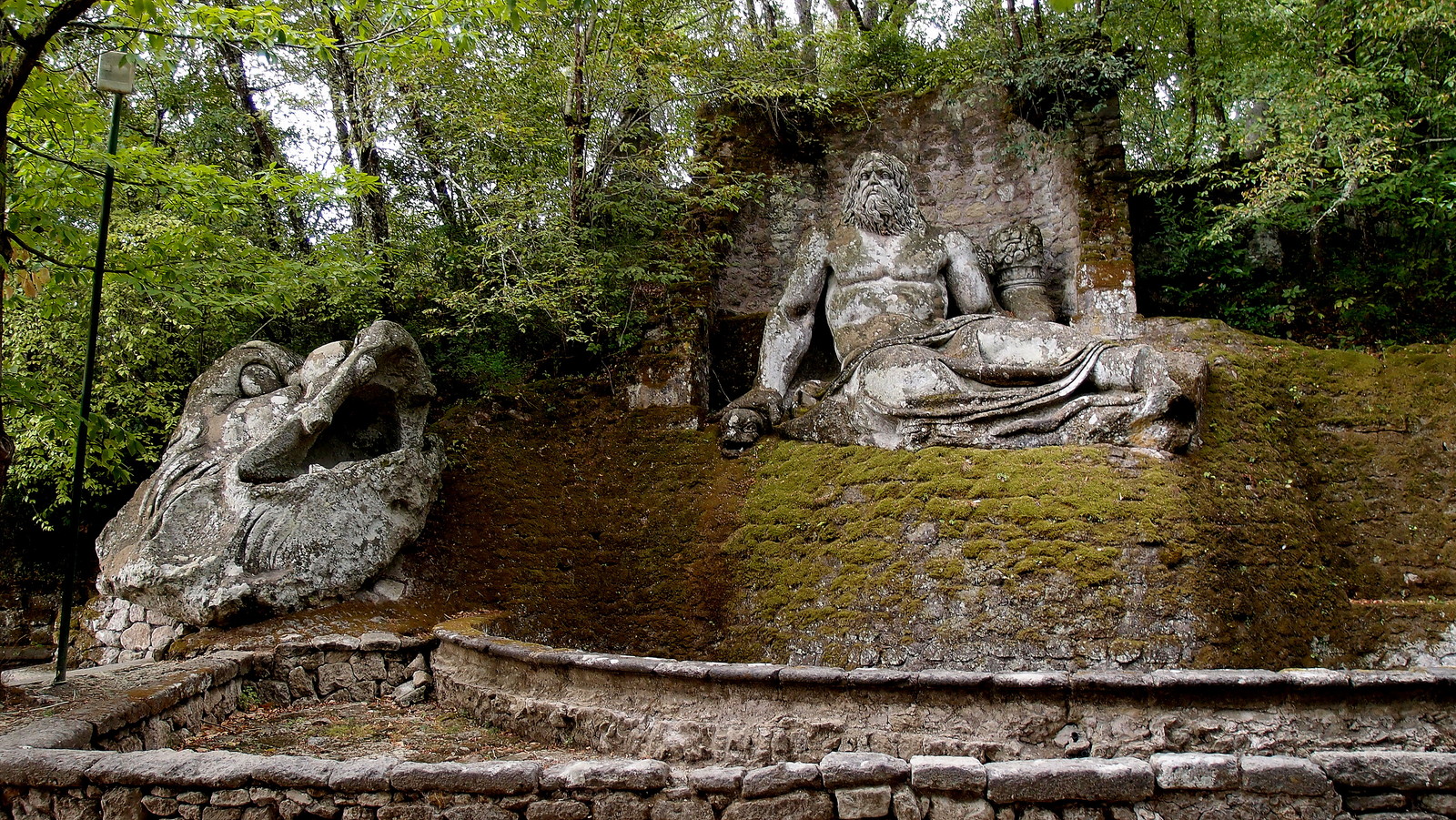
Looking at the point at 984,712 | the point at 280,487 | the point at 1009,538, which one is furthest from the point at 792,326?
the point at 984,712

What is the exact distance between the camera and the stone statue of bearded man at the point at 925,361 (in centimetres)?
565

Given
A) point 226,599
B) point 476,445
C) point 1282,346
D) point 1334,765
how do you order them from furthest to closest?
point 476,445 → point 1282,346 → point 226,599 → point 1334,765

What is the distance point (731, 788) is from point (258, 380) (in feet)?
16.7

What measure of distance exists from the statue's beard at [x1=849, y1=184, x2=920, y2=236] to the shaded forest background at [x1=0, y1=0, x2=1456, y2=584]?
5.17 ft

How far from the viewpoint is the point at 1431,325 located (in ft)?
25.0

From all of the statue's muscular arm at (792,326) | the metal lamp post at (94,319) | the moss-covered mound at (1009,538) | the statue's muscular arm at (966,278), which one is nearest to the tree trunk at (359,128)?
the moss-covered mound at (1009,538)

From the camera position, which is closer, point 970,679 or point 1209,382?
point 970,679

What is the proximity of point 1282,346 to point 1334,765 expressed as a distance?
4.96 meters

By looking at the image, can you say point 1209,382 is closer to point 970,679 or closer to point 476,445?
point 970,679

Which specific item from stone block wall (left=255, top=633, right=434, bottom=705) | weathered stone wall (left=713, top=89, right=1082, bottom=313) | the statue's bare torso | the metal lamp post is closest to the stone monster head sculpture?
stone block wall (left=255, top=633, right=434, bottom=705)

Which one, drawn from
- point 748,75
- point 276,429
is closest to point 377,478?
point 276,429

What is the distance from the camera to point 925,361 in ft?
20.4

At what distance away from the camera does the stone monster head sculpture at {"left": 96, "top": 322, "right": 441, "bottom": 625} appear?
5578mm

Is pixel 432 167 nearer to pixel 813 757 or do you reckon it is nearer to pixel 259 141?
pixel 259 141
